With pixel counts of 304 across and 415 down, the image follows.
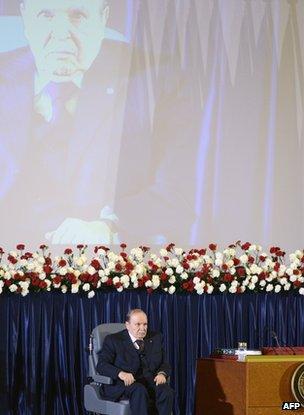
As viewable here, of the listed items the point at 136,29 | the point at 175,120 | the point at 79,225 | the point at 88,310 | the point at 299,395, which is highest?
the point at 136,29

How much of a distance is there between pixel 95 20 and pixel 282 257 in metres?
3.22

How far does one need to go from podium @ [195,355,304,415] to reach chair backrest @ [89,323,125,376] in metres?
0.94

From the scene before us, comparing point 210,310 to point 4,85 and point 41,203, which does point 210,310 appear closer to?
point 41,203

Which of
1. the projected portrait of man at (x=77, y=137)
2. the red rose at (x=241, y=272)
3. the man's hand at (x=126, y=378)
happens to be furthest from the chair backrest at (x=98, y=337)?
the projected portrait of man at (x=77, y=137)

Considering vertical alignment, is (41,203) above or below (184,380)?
above

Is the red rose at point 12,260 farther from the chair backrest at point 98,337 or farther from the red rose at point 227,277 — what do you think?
the red rose at point 227,277

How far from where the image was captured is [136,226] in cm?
1102

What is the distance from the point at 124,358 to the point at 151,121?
11.0 feet

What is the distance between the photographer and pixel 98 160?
1102 centimetres

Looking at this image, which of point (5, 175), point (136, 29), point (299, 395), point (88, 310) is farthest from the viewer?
point (136, 29)

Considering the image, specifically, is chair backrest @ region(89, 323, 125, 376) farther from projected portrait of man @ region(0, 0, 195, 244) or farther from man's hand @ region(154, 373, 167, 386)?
projected portrait of man @ region(0, 0, 195, 244)

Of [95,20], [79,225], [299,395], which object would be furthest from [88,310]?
[95,20]

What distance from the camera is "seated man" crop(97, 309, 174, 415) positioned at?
8.38 m

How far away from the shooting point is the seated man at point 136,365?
8.38 m
